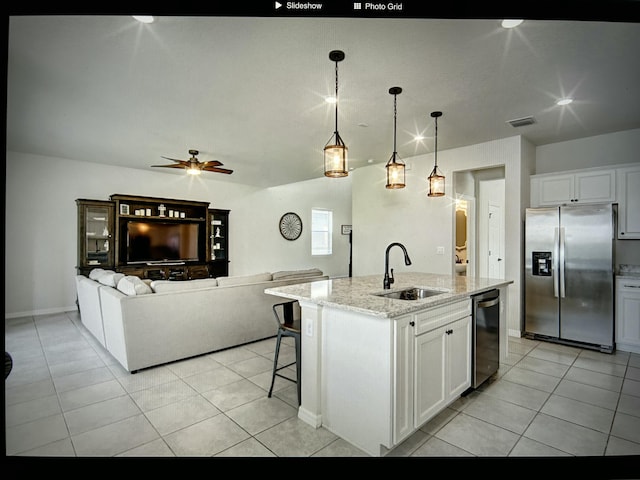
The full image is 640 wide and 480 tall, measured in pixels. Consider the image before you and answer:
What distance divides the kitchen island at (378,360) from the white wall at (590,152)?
2.99 metres

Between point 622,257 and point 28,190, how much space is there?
735 cm

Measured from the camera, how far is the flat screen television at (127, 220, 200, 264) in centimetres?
520

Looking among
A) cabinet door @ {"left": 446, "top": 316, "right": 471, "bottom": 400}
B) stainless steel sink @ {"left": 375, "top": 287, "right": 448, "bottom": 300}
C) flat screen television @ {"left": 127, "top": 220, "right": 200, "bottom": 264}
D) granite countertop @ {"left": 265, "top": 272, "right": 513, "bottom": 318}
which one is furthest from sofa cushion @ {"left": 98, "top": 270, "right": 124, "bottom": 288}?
cabinet door @ {"left": 446, "top": 316, "right": 471, "bottom": 400}

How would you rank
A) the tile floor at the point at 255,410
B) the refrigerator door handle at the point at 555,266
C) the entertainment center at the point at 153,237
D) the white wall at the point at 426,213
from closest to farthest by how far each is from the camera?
1. the tile floor at the point at 255,410
2. the refrigerator door handle at the point at 555,266
3. the white wall at the point at 426,213
4. the entertainment center at the point at 153,237

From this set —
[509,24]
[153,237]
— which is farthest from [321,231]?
[509,24]

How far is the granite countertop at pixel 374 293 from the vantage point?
5.08ft

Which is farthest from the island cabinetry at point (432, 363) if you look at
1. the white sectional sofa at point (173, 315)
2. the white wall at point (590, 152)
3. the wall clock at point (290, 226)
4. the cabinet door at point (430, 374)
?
the wall clock at point (290, 226)

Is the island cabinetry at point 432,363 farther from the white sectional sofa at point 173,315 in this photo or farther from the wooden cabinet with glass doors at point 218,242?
the wooden cabinet with glass doors at point 218,242

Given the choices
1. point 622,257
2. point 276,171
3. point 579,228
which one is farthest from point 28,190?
point 622,257

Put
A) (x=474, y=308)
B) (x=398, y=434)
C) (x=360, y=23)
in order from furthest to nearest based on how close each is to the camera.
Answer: (x=474, y=308)
(x=360, y=23)
(x=398, y=434)

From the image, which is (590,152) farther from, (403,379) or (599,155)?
(403,379)

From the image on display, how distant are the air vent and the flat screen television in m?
5.25
